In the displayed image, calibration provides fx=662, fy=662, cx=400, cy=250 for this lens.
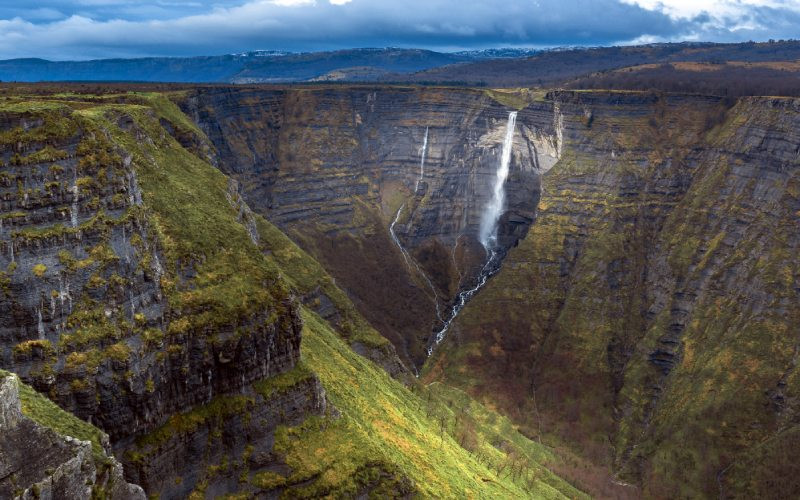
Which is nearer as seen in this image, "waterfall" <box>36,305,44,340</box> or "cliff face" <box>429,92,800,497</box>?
"waterfall" <box>36,305,44,340</box>

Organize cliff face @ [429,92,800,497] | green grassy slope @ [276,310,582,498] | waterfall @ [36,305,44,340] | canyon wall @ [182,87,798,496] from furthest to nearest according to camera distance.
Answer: canyon wall @ [182,87,798,496] < cliff face @ [429,92,800,497] < green grassy slope @ [276,310,582,498] < waterfall @ [36,305,44,340]

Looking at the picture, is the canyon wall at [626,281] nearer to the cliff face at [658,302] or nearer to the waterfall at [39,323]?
the cliff face at [658,302]

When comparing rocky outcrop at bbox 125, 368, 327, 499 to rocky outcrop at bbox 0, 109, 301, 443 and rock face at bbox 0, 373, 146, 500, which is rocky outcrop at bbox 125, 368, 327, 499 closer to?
rocky outcrop at bbox 0, 109, 301, 443

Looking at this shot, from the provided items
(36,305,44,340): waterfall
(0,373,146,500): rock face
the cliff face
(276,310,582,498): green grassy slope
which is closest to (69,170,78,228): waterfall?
(36,305,44,340): waterfall

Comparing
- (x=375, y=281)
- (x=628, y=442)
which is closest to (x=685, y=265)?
(x=628, y=442)

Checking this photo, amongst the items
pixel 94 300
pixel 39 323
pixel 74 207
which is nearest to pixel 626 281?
pixel 94 300

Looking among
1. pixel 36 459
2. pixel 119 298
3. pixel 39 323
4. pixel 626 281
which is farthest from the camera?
pixel 626 281

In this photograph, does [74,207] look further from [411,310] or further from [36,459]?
[411,310]
